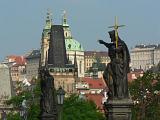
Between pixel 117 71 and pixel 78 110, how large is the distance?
38357 mm

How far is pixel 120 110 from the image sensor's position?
17328mm

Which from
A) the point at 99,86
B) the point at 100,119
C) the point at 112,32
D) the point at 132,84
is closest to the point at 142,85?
the point at 132,84

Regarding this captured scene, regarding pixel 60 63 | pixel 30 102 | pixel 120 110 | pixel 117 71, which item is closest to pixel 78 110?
pixel 30 102

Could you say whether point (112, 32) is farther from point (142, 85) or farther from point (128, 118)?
point (142, 85)

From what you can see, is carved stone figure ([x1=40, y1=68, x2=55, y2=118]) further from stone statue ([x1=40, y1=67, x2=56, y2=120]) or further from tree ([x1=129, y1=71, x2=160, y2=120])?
tree ([x1=129, y1=71, x2=160, y2=120])

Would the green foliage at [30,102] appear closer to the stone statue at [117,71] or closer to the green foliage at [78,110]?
the green foliage at [78,110]

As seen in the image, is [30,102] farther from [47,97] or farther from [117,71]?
[117,71]

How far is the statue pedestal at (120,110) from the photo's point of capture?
1728 centimetres

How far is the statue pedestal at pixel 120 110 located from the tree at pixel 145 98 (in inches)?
1112

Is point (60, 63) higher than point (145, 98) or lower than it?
higher

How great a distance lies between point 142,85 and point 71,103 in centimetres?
658

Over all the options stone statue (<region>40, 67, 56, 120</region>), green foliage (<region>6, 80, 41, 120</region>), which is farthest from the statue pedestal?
green foliage (<region>6, 80, 41, 120</region>)

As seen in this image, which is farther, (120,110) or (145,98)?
(145,98)

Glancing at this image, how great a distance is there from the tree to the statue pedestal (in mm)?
28234
